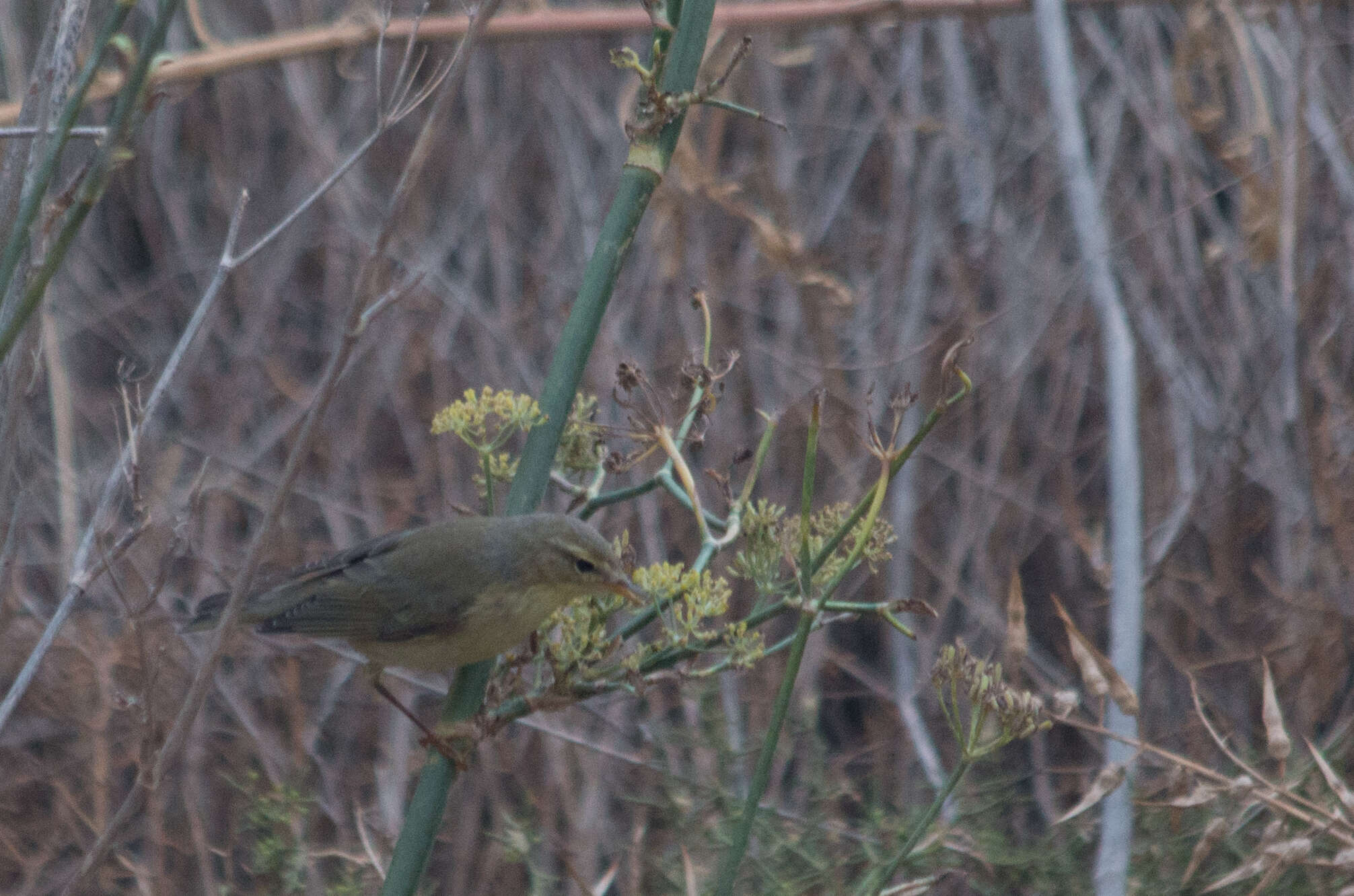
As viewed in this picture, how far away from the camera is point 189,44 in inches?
245

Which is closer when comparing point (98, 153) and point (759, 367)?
point (98, 153)

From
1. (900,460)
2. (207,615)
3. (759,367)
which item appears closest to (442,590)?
(207,615)

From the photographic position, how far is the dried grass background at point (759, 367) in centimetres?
438

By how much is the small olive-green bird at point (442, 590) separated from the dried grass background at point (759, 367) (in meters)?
0.99

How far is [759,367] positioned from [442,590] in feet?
8.89

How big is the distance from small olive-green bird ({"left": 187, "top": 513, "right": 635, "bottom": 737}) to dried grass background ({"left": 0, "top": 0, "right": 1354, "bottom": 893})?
991mm

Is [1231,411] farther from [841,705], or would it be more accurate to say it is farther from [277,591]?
[277,591]

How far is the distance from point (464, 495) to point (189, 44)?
2815 millimetres

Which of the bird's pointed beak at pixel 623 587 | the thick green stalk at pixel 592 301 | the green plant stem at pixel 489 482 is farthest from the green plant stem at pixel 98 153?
the bird's pointed beak at pixel 623 587

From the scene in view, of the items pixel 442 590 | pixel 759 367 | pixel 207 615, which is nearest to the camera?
pixel 442 590

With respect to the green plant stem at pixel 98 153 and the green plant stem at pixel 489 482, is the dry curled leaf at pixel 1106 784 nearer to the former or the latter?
the green plant stem at pixel 489 482

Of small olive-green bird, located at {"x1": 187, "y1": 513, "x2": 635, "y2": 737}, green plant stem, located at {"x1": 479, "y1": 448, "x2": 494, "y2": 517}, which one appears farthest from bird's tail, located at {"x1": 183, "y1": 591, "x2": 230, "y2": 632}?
green plant stem, located at {"x1": 479, "y1": 448, "x2": 494, "y2": 517}

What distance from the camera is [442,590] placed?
8.97 feet

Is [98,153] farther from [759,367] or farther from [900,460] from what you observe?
[759,367]
